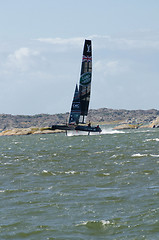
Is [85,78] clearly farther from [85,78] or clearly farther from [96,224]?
[96,224]

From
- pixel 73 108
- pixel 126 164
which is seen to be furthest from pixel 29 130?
pixel 126 164

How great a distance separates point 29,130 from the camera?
14100 cm

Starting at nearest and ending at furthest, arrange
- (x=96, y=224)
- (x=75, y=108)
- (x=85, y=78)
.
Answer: (x=96, y=224), (x=85, y=78), (x=75, y=108)

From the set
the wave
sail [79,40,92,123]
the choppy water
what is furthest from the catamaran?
the wave

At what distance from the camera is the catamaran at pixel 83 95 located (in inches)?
3265

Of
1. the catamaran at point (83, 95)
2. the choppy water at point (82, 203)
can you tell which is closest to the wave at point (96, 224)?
the choppy water at point (82, 203)

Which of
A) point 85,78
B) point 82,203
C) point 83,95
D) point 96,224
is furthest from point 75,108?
point 96,224

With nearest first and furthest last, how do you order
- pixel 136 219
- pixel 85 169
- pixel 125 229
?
pixel 125 229
pixel 136 219
pixel 85 169

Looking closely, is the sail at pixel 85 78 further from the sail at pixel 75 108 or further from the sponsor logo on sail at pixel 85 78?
the sail at pixel 75 108

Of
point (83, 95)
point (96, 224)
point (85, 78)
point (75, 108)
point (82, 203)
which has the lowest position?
point (96, 224)

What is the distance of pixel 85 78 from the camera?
3263 inches

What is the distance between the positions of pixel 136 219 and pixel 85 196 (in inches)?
177

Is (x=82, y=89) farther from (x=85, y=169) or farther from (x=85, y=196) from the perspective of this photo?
(x=85, y=196)

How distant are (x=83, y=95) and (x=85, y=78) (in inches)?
149
